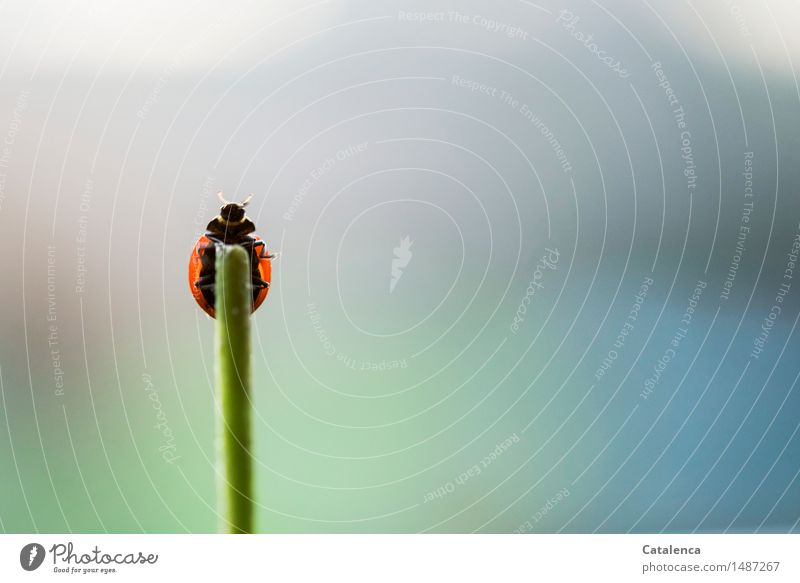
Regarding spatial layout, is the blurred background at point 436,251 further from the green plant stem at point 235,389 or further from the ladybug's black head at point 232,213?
the green plant stem at point 235,389

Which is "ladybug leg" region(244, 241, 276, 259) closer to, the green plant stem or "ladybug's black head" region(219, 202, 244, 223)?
"ladybug's black head" region(219, 202, 244, 223)

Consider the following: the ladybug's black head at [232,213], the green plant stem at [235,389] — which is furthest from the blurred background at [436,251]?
the green plant stem at [235,389]

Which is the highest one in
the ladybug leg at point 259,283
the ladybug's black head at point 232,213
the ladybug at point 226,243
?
the ladybug's black head at point 232,213

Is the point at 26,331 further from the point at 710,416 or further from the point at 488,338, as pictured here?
the point at 710,416

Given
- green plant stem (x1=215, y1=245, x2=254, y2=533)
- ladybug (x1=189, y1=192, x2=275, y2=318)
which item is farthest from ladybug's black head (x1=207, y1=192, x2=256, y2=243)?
green plant stem (x1=215, y1=245, x2=254, y2=533)

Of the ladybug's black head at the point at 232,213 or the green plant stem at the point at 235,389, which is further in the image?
the ladybug's black head at the point at 232,213

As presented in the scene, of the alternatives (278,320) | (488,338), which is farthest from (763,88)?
(278,320)
